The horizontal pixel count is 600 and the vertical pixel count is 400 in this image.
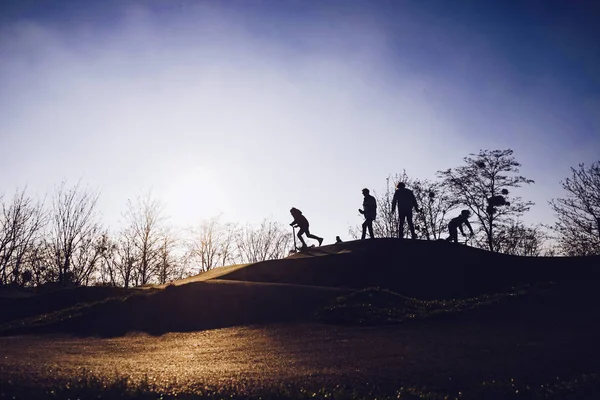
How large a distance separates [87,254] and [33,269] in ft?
12.5

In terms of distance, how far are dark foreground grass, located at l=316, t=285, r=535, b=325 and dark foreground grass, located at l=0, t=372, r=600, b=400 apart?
489cm

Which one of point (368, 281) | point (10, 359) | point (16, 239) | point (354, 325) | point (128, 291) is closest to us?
point (10, 359)

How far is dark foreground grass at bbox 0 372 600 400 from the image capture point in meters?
5.14

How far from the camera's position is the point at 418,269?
54.2 ft

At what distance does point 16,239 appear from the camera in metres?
27.8

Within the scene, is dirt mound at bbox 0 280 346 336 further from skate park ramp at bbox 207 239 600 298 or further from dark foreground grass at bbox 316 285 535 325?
skate park ramp at bbox 207 239 600 298

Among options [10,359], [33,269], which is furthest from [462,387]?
[33,269]

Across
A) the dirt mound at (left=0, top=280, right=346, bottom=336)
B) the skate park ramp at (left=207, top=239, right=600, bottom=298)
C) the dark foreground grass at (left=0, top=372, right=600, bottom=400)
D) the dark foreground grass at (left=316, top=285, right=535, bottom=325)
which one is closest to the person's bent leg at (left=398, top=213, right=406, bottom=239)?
the skate park ramp at (left=207, top=239, right=600, bottom=298)

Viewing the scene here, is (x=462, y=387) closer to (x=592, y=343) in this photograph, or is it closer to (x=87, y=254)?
(x=592, y=343)

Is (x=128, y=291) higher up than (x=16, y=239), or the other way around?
(x=16, y=239)

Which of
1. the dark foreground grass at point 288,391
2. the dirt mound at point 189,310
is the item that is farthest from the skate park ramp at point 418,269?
the dark foreground grass at point 288,391

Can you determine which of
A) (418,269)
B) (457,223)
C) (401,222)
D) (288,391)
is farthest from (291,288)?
(457,223)

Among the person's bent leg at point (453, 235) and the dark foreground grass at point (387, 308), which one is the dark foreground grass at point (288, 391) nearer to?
the dark foreground grass at point (387, 308)

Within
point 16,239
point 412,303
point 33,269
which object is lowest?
point 412,303
